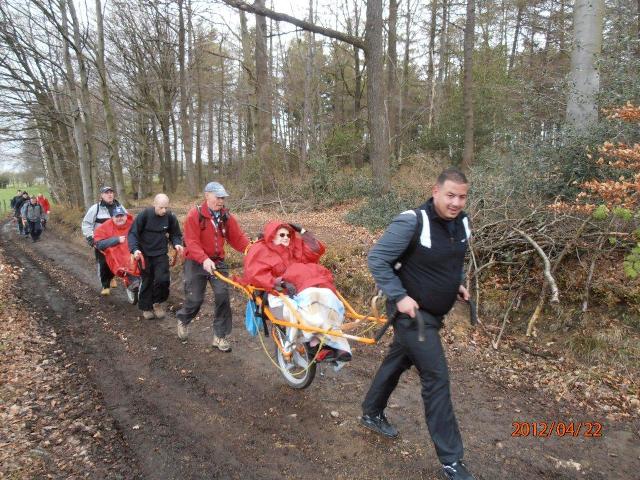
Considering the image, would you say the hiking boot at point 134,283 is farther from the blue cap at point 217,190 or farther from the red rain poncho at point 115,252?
the blue cap at point 217,190

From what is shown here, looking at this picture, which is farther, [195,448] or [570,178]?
[570,178]

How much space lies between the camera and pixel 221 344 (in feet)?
18.7

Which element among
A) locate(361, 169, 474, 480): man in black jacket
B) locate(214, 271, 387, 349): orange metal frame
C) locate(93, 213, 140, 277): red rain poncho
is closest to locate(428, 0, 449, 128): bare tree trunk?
locate(93, 213, 140, 277): red rain poncho

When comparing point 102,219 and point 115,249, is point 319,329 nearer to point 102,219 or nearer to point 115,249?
point 115,249

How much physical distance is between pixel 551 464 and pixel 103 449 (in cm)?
385

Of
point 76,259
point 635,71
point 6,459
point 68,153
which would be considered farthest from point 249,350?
point 68,153

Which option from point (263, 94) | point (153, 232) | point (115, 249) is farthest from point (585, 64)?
point (263, 94)

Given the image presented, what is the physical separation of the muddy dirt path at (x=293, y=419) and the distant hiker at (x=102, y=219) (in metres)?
2.34

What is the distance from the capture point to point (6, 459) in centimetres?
344

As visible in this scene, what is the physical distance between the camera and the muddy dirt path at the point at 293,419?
11.2ft

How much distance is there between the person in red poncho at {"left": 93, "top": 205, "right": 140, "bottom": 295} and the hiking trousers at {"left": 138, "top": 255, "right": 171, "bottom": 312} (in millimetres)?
678

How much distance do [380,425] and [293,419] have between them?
86cm

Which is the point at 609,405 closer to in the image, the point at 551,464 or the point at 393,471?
the point at 551,464

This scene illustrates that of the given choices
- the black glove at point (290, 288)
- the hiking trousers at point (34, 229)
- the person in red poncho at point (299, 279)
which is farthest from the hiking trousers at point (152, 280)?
the hiking trousers at point (34, 229)
